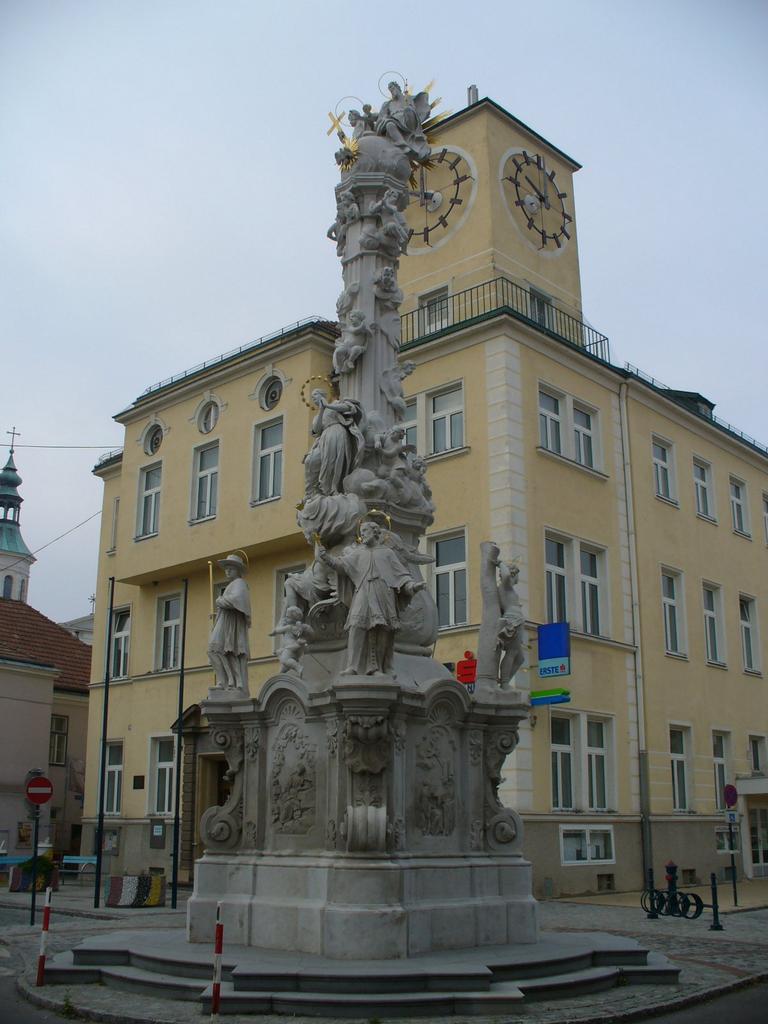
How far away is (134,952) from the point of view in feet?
35.1

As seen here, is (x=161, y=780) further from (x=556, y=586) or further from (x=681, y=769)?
(x=681, y=769)

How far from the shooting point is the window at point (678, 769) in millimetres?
26047

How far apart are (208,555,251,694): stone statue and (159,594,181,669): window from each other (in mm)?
17754

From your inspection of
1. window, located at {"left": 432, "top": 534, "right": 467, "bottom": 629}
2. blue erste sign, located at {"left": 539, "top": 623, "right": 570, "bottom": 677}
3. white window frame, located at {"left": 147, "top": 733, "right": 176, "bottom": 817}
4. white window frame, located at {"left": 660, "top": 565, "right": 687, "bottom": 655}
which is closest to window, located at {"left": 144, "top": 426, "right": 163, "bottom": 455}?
white window frame, located at {"left": 147, "top": 733, "right": 176, "bottom": 817}

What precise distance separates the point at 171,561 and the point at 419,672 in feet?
59.9

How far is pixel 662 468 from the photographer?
1133 inches

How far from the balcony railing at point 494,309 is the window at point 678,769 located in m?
9.29

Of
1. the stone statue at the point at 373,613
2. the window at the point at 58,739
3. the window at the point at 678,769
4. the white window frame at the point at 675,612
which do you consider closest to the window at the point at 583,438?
the white window frame at the point at 675,612

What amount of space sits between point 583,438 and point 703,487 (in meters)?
5.99

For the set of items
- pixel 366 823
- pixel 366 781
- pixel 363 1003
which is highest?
pixel 366 781

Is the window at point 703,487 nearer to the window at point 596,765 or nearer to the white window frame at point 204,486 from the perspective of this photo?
the window at point 596,765

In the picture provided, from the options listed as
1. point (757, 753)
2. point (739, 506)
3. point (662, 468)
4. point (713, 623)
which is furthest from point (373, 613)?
point (739, 506)

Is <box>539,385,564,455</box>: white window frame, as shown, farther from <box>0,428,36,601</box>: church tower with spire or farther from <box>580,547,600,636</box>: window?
<box>0,428,36,601</box>: church tower with spire

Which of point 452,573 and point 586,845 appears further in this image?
point 452,573
